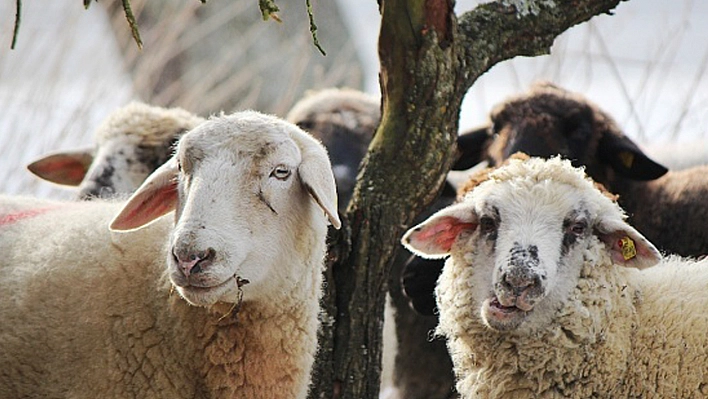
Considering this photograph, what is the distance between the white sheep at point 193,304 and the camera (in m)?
4.08

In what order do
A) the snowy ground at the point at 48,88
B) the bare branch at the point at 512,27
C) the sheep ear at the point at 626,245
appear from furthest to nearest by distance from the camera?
the snowy ground at the point at 48,88 < the bare branch at the point at 512,27 < the sheep ear at the point at 626,245

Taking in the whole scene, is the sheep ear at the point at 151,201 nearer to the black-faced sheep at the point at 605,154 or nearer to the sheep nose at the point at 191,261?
the sheep nose at the point at 191,261

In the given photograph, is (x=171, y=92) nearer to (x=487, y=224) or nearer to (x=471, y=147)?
(x=471, y=147)

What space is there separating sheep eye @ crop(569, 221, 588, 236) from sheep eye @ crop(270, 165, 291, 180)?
44.3 inches

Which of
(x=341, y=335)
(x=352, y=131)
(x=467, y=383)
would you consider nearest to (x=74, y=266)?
(x=341, y=335)

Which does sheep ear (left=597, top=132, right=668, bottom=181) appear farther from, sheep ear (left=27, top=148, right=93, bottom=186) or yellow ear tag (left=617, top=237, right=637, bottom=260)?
sheep ear (left=27, top=148, right=93, bottom=186)

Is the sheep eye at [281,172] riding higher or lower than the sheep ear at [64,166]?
higher

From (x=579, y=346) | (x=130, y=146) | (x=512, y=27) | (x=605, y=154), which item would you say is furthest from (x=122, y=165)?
(x=579, y=346)

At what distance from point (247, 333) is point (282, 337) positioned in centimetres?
14

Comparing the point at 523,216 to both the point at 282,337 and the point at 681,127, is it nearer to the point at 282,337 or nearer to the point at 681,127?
the point at 282,337

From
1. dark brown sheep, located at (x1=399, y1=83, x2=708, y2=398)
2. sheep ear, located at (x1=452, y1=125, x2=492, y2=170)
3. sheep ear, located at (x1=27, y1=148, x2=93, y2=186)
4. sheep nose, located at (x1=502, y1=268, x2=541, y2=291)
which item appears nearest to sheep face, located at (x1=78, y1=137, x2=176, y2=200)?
sheep ear, located at (x1=27, y1=148, x2=93, y2=186)

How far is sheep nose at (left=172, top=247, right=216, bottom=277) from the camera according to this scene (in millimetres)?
3732

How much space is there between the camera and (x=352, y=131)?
6867 millimetres

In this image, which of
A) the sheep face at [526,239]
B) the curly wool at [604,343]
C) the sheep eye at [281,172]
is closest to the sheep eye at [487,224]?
the sheep face at [526,239]
